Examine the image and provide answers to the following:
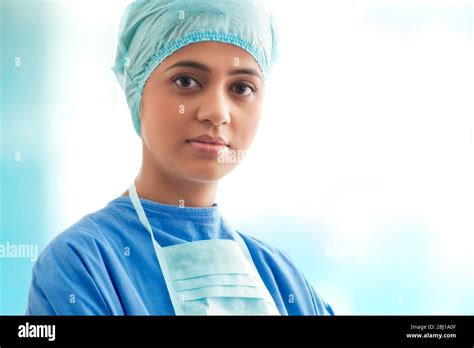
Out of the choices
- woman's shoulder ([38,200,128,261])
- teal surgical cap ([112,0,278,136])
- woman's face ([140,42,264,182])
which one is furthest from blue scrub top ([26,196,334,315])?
teal surgical cap ([112,0,278,136])

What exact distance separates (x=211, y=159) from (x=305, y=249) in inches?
12.4

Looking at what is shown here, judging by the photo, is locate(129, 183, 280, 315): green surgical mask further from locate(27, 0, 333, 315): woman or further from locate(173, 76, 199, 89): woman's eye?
locate(173, 76, 199, 89): woman's eye

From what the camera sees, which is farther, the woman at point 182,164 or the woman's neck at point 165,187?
the woman's neck at point 165,187

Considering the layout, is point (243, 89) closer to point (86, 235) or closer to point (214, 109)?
point (214, 109)

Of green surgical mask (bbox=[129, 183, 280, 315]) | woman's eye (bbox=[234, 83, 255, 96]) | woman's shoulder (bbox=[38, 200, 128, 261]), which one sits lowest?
green surgical mask (bbox=[129, 183, 280, 315])

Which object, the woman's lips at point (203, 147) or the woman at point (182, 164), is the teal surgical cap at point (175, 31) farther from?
the woman's lips at point (203, 147)

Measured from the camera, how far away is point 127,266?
1.28 meters

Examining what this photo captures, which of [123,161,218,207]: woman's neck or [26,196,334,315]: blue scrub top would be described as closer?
[26,196,334,315]: blue scrub top

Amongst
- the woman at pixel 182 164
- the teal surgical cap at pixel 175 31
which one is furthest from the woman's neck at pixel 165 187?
the teal surgical cap at pixel 175 31

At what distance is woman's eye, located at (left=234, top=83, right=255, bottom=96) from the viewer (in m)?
1.37

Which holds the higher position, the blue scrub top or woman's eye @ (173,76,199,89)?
woman's eye @ (173,76,199,89)

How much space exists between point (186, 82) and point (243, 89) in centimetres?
12

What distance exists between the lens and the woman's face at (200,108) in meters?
1.32
